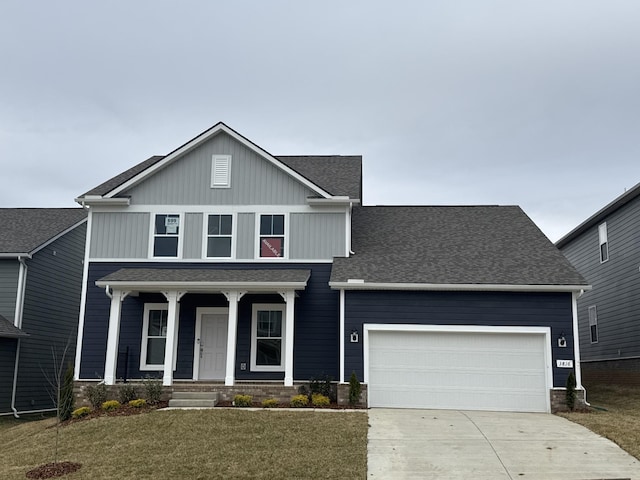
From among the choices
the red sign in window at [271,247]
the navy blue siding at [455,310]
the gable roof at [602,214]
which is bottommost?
the navy blue siding at [455,310]

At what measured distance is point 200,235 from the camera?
740 inches

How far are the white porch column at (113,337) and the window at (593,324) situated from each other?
57.2 ft

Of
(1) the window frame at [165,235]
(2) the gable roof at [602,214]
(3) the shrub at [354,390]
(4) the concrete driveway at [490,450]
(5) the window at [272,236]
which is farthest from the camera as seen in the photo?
(2) the gable roof at [602,214]

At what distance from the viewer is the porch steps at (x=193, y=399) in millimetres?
15953

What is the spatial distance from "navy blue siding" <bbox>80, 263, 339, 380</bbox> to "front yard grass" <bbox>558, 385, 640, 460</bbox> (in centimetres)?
651

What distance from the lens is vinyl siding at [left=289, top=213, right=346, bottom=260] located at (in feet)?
60.8

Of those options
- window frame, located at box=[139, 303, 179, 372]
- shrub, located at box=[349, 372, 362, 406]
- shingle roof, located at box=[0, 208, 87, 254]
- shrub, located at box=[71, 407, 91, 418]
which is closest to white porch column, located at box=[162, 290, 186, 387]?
window frame, located at box=[139, 303, 179, 372]

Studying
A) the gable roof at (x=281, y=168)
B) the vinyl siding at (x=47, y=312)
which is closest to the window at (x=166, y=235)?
the gable roof at (x=281, y=168)

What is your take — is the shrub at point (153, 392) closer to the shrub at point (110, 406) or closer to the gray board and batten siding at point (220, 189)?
the shrub at point (110, 406)

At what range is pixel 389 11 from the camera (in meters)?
16.5

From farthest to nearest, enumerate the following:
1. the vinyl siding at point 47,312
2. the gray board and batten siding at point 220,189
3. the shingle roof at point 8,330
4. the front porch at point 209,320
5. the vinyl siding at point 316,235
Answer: the vinyl siding at point 47,312 → the shingle roof at point 8,330 → the gray board and batten siding at point 220,189 → the vinyl siding at point 316,235 → the front porch at point 209,320

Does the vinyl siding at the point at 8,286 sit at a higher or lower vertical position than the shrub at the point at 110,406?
higher

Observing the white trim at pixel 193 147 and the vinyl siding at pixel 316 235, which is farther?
the white trim at pixel 193 147

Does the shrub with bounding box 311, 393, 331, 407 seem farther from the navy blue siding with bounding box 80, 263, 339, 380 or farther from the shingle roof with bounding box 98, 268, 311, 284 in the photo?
the shingle roof with bounding box 98, 268, 311, 284
